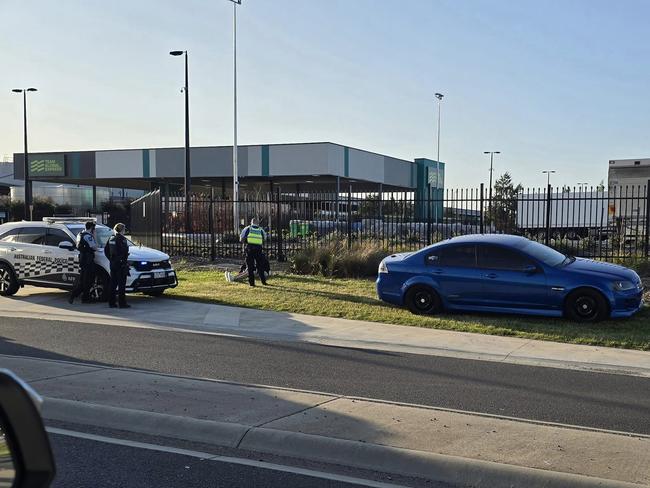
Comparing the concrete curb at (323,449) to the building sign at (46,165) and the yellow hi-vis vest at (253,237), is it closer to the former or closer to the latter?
the yellow hi-vis vest at (253,237)

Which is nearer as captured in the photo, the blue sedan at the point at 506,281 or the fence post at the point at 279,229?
the blue sedan at the point at 506,281

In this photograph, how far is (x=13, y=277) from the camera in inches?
610

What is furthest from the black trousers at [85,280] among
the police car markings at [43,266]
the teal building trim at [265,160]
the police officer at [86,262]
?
the teal building trim at [265,160]

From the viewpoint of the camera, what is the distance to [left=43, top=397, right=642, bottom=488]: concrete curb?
466 cm

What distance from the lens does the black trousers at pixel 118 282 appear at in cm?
1377

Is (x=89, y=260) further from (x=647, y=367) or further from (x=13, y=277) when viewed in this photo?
(x=647, y=367)

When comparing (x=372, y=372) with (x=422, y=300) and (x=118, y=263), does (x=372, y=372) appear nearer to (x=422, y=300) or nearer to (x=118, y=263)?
(x=422, y=300)

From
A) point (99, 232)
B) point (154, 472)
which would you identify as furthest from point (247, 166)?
point (154, 472)

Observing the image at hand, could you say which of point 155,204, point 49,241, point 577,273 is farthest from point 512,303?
point 155,204

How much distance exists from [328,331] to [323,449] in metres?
6.04

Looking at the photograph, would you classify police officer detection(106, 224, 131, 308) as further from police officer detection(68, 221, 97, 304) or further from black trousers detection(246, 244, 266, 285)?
black trousers detection(246, 244, 266, 285)

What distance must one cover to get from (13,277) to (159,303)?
371cm

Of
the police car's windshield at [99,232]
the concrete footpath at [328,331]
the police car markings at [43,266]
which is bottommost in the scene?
the concrete footpath at [328,331]

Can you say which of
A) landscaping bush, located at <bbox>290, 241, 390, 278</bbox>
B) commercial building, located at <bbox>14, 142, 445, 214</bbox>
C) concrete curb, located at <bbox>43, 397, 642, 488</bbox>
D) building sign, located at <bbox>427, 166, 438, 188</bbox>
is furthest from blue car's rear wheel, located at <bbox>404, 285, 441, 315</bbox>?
building sign, located at <bbox>427, 166, 438, 188</bbox>
